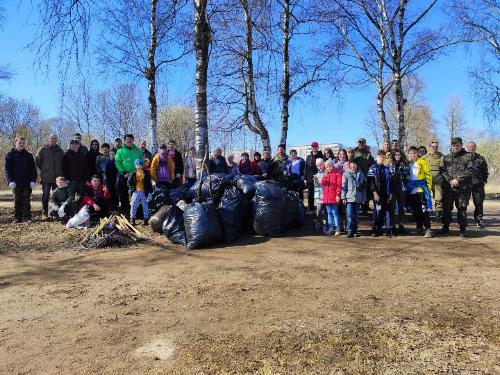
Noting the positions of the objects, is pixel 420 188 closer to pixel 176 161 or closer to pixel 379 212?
pixel 379 212

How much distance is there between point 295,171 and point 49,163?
569cm

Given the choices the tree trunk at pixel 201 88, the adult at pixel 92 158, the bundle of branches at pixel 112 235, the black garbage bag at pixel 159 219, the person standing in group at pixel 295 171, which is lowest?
the bundle of branches at pixel 112 235

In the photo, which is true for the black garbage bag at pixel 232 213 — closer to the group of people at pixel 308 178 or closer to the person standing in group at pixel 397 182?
the group of people at pixel 308 178

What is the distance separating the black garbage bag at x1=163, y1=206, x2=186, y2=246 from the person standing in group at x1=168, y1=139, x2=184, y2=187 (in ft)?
8.52

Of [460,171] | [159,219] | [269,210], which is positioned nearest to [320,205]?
[269,210]

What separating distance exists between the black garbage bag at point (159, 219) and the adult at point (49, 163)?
3.31 meters

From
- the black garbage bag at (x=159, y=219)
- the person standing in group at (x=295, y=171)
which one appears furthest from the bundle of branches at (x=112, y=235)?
the person standing in group at (x=295, y=171)

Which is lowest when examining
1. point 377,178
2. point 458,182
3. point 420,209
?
point 420,209

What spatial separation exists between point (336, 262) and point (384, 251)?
3.62 ft

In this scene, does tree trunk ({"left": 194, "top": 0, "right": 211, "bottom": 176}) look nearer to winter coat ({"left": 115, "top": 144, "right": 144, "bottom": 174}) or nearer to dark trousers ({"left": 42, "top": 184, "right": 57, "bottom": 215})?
winter coat ({"left": 115, "top": 144, "right": 144, "bottom": 174})

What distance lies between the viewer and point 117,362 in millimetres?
2809

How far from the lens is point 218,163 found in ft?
32.8

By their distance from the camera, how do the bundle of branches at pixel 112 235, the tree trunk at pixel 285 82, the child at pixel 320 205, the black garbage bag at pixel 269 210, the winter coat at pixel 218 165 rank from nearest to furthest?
the bundle of branches at pixel 112 235, the black garbage bag at pixel 269 210, the child at pixel 320 205, the winter coat at pixel 218 165, the tree trunk at pixel 285 82

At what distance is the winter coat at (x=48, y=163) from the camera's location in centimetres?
916
